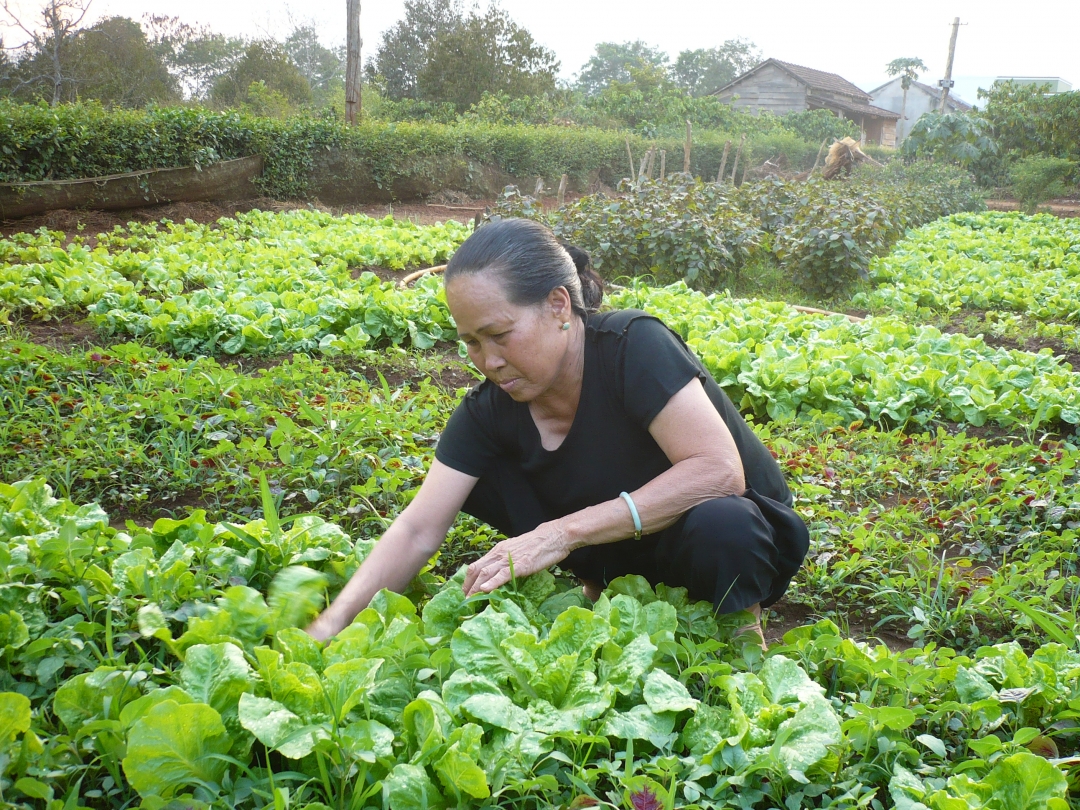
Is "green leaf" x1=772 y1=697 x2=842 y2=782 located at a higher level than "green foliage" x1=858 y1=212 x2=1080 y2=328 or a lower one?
lower

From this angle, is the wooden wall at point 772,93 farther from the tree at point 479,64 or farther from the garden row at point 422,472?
the garden row at point 422,472

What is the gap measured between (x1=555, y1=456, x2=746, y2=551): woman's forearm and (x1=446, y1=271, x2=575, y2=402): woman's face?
340 mm

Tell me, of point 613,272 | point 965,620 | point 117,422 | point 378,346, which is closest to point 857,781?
point 965,620

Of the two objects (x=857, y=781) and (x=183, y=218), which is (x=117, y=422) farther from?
(x=183, y=218)

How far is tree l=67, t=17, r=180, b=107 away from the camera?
20.9 meters

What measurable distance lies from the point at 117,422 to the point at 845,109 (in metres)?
41.6

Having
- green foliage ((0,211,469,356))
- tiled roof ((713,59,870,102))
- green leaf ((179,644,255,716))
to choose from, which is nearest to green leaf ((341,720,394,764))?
green leaf ((179,644,255,716))

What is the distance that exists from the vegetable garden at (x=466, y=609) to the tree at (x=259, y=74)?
81.4 ft

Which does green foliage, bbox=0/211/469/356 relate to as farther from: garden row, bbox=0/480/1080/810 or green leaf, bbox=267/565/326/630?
garden row, bbox=0/480/1080/810

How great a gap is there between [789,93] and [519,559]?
41.8 m

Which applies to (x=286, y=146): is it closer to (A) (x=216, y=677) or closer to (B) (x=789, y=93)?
(A) (x=216, y=677)

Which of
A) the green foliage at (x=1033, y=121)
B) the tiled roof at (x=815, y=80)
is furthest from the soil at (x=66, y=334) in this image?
the tiled roof at (x=815, y=80)

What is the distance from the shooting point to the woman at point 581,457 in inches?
77.7

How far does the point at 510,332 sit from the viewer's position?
6.49 ft
